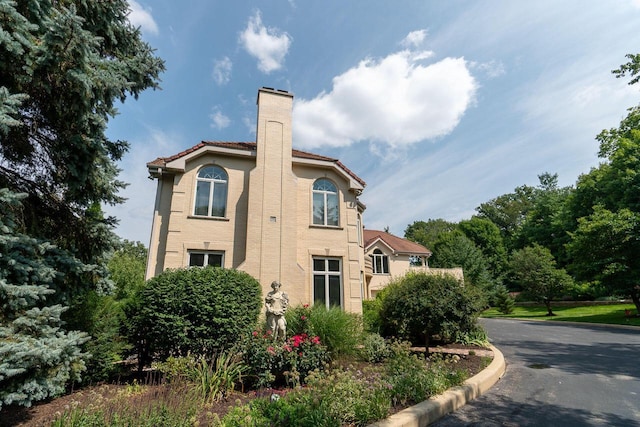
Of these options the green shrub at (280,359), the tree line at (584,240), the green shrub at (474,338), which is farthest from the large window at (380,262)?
the green shrub at (280,359)

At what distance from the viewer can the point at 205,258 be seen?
12422mm

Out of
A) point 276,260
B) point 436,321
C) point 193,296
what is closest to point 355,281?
point 276,260

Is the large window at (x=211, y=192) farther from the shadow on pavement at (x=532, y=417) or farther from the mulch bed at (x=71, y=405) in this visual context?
the shadow on pavement at (x=532, y=417)

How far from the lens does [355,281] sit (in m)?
13.7

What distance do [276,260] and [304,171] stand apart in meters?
4.52

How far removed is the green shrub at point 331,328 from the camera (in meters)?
8.21

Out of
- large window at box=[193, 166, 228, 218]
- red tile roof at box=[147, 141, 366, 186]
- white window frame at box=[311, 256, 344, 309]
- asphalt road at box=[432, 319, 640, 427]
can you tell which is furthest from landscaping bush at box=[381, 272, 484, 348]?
large window at box=[193, 166, 228, 218]

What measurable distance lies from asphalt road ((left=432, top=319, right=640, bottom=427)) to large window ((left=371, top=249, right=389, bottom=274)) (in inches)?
719

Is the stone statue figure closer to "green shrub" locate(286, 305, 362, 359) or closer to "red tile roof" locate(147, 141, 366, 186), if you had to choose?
"green shrub" locate(286, 305, 362, 359)

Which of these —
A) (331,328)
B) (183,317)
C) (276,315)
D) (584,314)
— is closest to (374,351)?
(331,328)

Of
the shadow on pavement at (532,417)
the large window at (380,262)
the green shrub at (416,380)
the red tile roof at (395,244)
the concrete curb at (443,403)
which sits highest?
the red tile roof at (395,244)

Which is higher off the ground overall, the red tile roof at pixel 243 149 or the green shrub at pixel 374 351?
the red tile roof at pixel 243 149

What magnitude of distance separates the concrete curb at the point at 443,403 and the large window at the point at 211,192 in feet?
33.6

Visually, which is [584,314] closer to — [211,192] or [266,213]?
[266,213]
